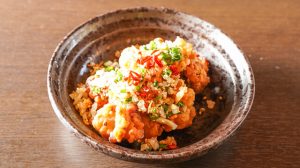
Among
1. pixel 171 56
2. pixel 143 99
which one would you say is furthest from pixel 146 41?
pixel 143 99

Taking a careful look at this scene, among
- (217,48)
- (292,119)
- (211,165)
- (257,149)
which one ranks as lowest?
(211,165)

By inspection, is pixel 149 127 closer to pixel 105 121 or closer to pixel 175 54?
pixel 105 121

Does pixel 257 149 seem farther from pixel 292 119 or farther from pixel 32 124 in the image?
pixel 32 124

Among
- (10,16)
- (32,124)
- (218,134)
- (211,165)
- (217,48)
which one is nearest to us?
(218,134)

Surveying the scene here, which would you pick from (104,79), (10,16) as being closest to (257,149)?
(104,79)

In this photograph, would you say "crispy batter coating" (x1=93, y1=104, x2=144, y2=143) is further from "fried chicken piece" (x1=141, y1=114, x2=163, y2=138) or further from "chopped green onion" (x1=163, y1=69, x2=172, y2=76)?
"chopped green onion" (x1=163, y1=69, x2=172, y2=76)

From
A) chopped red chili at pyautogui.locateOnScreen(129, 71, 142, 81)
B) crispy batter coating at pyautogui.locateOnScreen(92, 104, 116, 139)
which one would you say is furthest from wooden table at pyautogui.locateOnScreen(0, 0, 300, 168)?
chopped red chili at pyautogui.locateOnScreen(129, 71, 142, 81)
